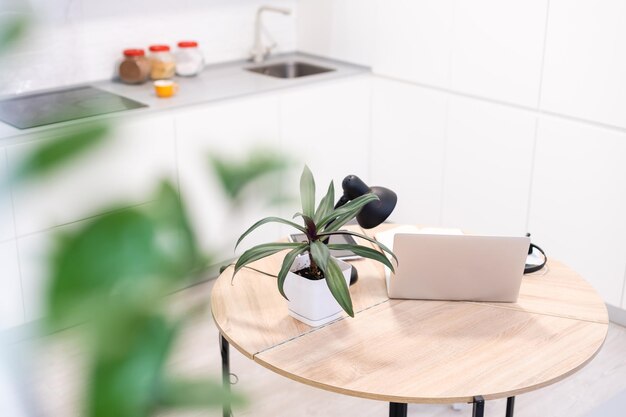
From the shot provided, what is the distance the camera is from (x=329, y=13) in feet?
13.0

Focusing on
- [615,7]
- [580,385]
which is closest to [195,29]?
[615,7]

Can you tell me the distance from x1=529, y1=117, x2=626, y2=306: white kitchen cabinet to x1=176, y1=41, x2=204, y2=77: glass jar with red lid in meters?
1.55

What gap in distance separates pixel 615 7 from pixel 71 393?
9.62 ft

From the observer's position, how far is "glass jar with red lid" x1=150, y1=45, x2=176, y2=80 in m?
3.49

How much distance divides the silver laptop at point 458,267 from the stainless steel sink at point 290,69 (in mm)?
2178

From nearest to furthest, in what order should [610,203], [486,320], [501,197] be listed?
[486,320]
[610,203]
[501,197]

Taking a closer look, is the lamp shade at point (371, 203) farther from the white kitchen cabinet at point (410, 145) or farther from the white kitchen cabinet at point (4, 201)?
the white kitchen cabinet at point (410, 145)

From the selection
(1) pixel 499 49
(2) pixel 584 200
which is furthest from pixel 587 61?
(2) pixel 584 200

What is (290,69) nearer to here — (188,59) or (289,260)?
(188,59)

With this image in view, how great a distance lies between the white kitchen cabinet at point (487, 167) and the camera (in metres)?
3.31

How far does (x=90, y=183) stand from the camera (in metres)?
0.27

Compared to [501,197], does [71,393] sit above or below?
above

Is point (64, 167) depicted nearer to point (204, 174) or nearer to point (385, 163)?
point (204, 174)

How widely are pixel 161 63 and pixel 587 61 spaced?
177cm
